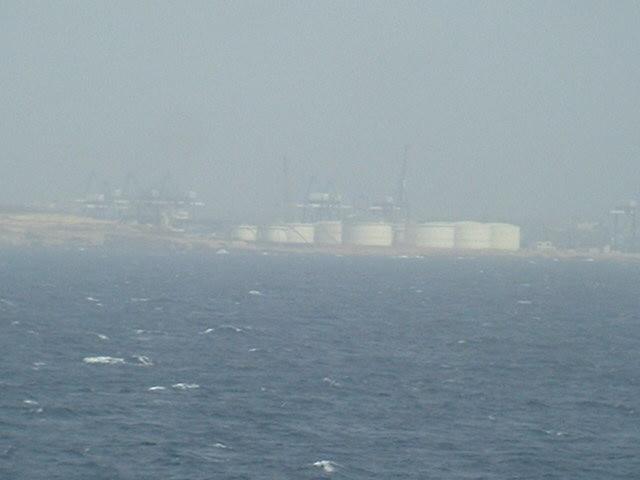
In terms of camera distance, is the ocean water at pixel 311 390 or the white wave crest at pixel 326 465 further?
the ocean water at pixel 311 390

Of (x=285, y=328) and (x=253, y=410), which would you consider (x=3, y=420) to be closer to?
(x=253, y=410)

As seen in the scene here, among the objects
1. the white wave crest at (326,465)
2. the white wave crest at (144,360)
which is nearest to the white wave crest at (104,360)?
the white wave crest at (144,360)

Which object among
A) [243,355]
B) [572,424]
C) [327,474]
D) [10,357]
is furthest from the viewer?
[243,355]

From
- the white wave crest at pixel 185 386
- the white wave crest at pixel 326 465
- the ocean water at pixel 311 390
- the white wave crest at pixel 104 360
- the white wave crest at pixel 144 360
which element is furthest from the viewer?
the white wave crest at pixel 144 360

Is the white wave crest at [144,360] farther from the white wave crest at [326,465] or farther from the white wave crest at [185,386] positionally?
the white wave crest at [326,465]

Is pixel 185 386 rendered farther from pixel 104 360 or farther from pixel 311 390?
pixel 104 360

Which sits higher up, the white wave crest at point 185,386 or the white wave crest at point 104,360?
the white wave crest at point 104,360

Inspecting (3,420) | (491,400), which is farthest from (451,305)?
(3,420)

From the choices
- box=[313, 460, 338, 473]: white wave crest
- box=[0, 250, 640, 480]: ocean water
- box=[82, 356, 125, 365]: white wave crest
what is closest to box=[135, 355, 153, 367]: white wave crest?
box=[0, 250, 640, 480]: ocean water
